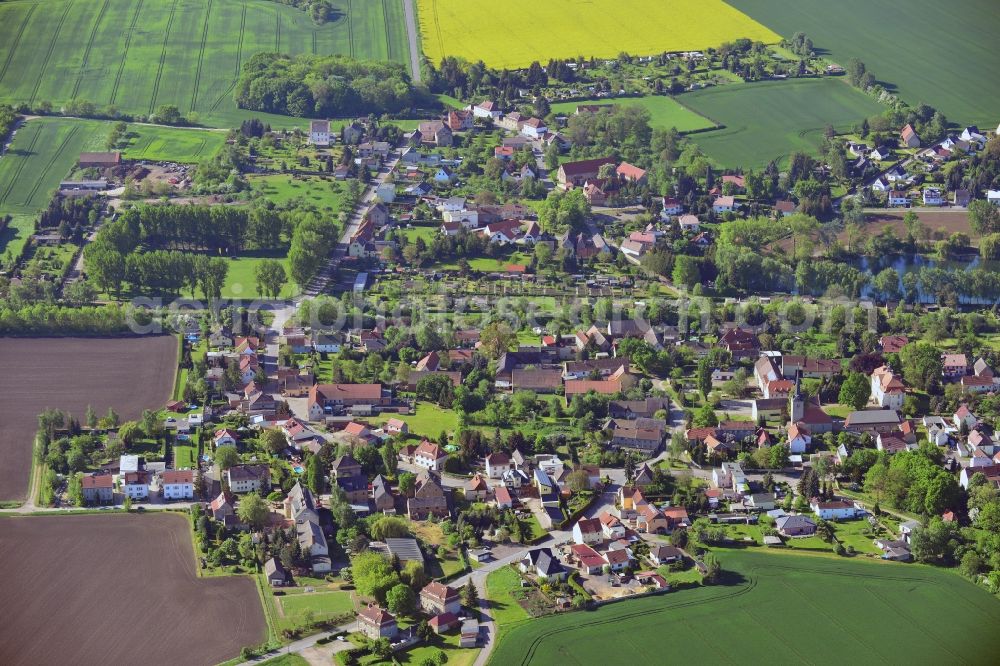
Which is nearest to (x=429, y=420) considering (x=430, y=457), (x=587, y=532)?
(x=430, y=457)

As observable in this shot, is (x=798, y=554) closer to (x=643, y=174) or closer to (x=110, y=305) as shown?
(x=110, y=305)

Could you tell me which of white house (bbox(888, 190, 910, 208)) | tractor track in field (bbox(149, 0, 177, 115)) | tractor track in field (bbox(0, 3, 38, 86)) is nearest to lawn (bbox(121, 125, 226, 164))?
tractor track in field (bbox(149, 0, 177, 115))

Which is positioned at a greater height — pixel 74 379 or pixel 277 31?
pixel 277 31

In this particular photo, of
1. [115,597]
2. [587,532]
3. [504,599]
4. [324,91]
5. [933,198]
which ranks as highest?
[324,91]

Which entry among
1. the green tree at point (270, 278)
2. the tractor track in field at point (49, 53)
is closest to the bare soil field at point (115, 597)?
the green tree at point (270, 278)

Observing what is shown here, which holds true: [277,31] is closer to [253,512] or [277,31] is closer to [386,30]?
[386,30]

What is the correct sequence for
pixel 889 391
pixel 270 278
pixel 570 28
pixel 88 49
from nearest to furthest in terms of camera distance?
pixel 889 391, pixel 270 278, pixel 88 49, pixel 570 28

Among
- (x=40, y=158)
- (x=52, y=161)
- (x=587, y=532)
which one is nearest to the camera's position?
(x=587, y=532)
